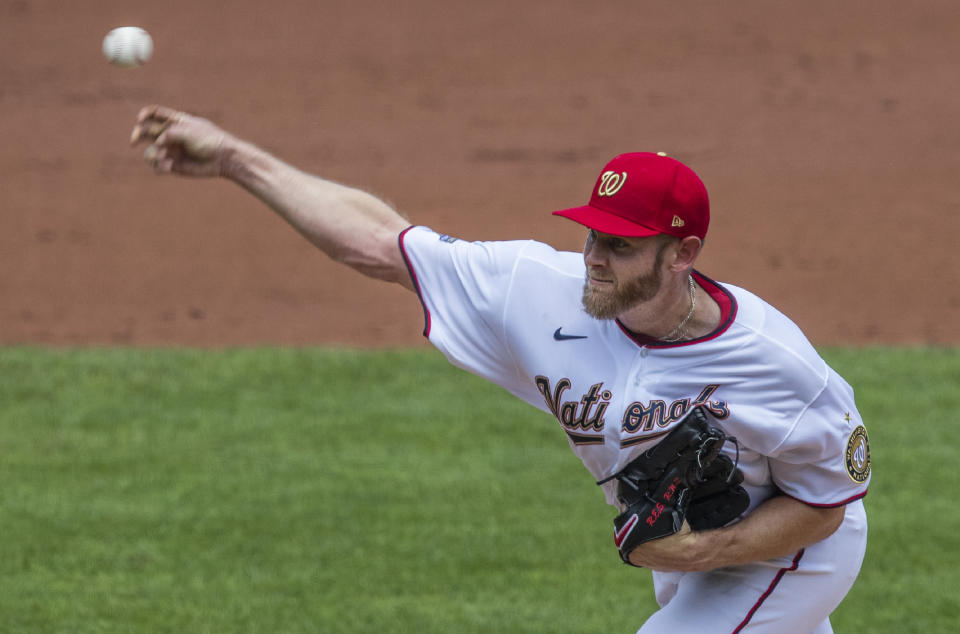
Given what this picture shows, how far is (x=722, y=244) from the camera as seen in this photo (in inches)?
440

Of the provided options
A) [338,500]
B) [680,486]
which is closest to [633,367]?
[680,486]

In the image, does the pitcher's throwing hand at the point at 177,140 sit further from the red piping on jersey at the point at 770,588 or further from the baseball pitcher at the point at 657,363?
the red piping on jersey at the point at 770,588

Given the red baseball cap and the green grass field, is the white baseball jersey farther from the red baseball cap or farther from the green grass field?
the green grass field

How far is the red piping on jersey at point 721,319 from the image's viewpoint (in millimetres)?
3623

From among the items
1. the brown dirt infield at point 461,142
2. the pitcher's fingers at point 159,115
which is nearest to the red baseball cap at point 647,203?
the pitcher's fingers at point 159,115

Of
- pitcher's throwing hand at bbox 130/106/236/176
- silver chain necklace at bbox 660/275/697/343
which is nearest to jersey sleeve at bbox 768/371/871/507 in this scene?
silver chain necklace at bbox 660/275/697/343

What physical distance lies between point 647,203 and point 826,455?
33.5 inches

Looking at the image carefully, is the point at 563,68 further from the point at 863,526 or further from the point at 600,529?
the point at 863,526

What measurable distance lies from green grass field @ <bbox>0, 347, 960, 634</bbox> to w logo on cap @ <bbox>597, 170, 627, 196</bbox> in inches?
104

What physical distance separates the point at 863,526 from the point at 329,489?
3771 mm

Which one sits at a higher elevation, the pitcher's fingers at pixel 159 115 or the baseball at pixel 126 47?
the baseball at pixel 126 47

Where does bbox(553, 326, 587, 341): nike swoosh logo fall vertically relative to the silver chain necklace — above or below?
below

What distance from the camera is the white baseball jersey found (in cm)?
355

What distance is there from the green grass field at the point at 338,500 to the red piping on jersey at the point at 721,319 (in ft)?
7.72
